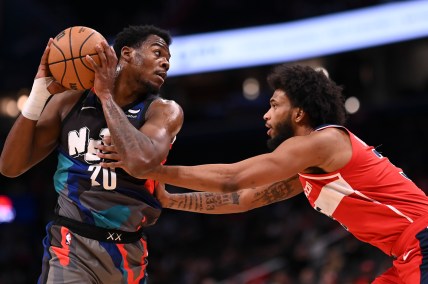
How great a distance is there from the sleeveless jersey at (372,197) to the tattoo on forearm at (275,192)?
576 millimetres

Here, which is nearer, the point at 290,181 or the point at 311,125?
the point at 311,125

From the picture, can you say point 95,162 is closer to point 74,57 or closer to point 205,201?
point 74,57

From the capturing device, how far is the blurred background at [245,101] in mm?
14352

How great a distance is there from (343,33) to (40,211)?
10.1 meters

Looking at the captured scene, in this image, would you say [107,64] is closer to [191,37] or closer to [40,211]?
[191,37]

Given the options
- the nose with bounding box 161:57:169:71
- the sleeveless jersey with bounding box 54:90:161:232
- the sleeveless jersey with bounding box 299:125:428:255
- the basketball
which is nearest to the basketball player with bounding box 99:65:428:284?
the sleeveless jersey with bounding box 299:125:428:255

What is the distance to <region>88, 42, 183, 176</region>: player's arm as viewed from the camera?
13.0 ft

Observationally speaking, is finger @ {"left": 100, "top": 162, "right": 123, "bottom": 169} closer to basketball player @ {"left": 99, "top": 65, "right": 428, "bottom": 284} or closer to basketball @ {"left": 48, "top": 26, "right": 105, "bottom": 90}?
basketball player @ {"left": 99, "top": 65, "right": 428, "bottom": 284}

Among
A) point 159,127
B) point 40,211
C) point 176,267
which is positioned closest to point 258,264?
point 176,267

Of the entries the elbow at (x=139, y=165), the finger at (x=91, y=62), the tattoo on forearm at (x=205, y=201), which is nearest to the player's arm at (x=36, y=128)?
the finger at (x=91, y=62)

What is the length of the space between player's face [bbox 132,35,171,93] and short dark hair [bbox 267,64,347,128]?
2.57ft

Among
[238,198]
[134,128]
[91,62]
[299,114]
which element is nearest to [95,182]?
[134,128]

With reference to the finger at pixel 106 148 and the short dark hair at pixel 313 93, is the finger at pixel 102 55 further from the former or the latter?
the short dark hair at pixel 313 93

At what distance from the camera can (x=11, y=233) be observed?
62.1 feet
